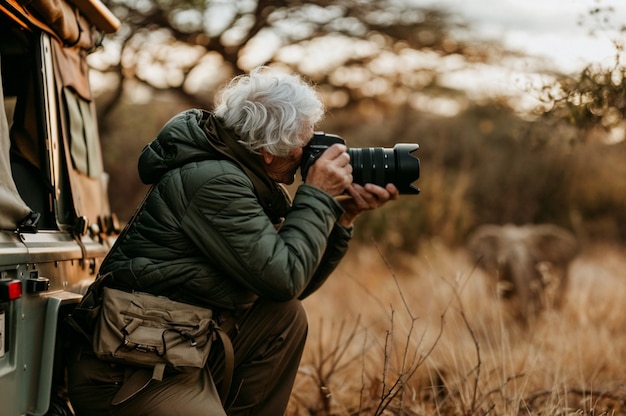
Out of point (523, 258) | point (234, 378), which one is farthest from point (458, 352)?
point (523, 258)

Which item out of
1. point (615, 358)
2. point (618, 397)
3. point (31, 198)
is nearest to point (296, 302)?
point (31, 198)

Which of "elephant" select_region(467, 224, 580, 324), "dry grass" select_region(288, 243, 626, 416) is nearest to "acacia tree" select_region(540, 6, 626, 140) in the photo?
"dry grass" select_region(288, 243, 626, 416)

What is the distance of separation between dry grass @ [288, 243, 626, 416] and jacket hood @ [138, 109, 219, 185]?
80cm

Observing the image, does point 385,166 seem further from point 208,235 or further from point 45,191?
point 45,191

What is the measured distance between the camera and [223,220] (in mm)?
2555

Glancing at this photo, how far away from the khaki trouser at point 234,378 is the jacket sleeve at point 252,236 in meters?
0.39

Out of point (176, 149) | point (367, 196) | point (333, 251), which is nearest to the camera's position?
point (176, 149)

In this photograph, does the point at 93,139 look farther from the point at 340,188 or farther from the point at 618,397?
the point at 618,397

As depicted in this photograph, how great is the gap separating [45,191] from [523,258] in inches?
176

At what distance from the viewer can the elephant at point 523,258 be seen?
6441 mm

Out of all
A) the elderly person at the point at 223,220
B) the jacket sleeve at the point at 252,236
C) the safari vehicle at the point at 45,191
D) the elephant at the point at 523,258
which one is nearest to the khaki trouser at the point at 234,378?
the elderly person at the point at 223,220

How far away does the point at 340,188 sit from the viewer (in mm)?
2781

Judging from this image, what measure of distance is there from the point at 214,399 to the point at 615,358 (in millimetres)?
2730

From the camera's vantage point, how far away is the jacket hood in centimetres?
269
